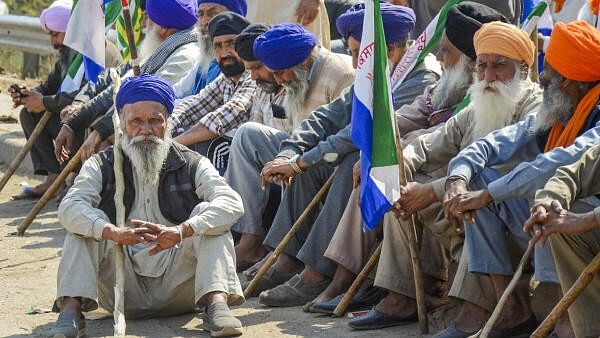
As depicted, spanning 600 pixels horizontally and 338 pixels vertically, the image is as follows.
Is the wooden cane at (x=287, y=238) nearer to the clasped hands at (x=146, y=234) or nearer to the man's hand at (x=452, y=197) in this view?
the clasped hands at (x=146, y=234)

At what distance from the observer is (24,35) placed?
49.8 feet

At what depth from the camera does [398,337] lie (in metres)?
7.37

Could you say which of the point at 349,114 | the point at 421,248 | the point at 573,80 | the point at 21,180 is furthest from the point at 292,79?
the point at 21,180

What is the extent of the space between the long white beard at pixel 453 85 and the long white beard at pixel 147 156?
61.4 inches

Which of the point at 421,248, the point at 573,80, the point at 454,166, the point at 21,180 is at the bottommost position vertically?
the point at 21,180

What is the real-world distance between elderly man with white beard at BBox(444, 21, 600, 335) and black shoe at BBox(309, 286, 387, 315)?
118 centimetres

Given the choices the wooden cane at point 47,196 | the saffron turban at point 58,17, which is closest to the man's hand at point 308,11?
the wooden cane at point 47,196

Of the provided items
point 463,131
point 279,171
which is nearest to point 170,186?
point 279,171

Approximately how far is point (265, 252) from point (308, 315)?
4.09ft

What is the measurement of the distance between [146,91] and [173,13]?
292 centimetres

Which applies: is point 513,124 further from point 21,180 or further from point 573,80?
point 21,180

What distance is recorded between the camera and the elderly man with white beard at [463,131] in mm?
7434

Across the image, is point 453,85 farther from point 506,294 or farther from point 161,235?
point 161,235

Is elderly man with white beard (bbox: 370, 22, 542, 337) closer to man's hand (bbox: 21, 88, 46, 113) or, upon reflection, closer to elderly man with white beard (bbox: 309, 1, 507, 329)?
elderly man with white beard (bbox: 309, 1, 507, 329)
